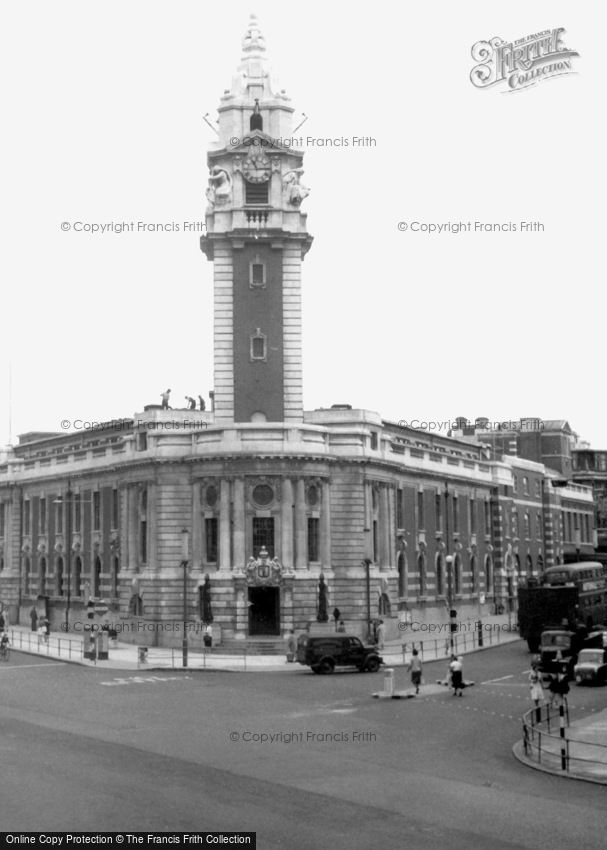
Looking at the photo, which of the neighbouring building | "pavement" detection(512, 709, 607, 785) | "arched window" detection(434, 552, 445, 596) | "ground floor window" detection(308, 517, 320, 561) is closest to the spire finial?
"ground floor window" detection(308, 517, 320, 561)

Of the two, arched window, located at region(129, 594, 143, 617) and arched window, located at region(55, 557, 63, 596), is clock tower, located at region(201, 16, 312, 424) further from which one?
arched window, located at region(55, 557, 63, 596)

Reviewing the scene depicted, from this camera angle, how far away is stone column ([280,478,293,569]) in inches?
2350

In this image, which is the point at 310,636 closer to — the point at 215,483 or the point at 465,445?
the point at 215,483

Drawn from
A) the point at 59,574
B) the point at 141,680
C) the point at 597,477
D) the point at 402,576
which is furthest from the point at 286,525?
the point at 597,477

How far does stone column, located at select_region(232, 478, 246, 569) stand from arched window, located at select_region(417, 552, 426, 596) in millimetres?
18695

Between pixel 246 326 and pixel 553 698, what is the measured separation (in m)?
33.1

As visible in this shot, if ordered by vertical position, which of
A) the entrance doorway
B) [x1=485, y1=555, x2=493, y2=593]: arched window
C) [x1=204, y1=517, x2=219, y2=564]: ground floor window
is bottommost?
the entrance doorway

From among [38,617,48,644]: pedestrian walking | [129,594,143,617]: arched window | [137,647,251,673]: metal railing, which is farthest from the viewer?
[129,594,143,617]: arched window

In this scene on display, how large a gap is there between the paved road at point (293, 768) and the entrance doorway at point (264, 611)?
17.6m

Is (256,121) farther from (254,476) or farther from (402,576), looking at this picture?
(402,576)

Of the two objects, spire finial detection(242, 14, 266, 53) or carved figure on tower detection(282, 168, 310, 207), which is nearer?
carved figure on tower detection(282, 168, 310, 207)

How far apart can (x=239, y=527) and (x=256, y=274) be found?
14.5m

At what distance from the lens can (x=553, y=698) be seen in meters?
35.0

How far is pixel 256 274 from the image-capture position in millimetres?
63125
